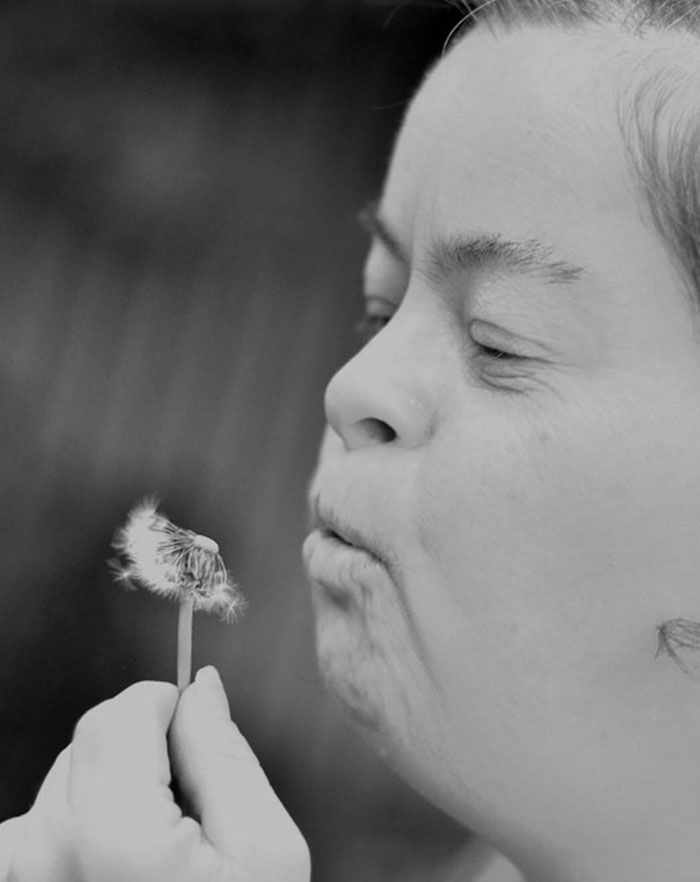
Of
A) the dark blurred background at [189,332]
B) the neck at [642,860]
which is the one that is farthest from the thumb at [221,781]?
the dark blurred background at [189,332]

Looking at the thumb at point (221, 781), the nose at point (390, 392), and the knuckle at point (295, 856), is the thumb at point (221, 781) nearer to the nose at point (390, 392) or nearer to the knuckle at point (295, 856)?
the knuckle at point (295, 856)

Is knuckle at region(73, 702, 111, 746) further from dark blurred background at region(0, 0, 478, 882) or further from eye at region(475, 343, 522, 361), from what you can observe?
dark blurred background at region(0, 0, 478, 882)

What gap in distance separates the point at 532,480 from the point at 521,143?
0.13 meters

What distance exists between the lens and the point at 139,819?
54 cm

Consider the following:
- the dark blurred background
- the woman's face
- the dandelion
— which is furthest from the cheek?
the dark blurred background

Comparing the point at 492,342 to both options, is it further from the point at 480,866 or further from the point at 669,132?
the point at 480,866

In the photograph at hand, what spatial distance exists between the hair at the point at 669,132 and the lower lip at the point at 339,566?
0.53 ft

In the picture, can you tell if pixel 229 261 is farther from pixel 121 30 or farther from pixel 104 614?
pixel 104 614

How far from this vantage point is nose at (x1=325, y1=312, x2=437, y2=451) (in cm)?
59

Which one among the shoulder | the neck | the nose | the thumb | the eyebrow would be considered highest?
the eyebrow

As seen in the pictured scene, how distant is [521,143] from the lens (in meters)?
0.58

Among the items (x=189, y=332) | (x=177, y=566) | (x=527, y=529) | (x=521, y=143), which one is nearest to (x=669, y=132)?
(x=521, y=143)

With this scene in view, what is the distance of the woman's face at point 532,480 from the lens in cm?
56

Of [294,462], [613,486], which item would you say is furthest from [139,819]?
[294,462]
